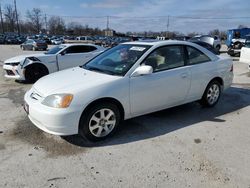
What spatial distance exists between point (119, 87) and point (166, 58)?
1.23 meters

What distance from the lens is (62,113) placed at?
11.3ft

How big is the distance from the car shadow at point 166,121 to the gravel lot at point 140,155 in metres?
0.02

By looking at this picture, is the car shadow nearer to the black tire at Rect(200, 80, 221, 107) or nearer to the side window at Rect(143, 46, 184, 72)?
the black tire at Rect(200, 80, 221, 107)

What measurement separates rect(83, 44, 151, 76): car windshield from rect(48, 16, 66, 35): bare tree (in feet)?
307

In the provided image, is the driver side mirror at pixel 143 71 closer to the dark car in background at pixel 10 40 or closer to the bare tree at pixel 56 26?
the dark car in background at pixel 10 40

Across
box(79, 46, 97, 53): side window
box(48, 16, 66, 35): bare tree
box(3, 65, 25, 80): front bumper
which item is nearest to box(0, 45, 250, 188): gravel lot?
box(3, 65, 25, 80): front bumper

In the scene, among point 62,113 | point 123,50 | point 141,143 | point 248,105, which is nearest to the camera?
point 62,113

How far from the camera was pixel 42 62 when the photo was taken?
28.2 ft

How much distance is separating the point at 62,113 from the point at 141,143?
129 centimetres

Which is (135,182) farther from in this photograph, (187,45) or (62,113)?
(187,45)

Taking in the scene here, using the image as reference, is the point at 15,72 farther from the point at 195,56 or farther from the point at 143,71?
the point at 195,56

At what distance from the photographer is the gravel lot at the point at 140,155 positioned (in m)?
2.93

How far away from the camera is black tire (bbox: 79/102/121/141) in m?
3.64

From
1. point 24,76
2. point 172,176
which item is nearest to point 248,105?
point 172,176
